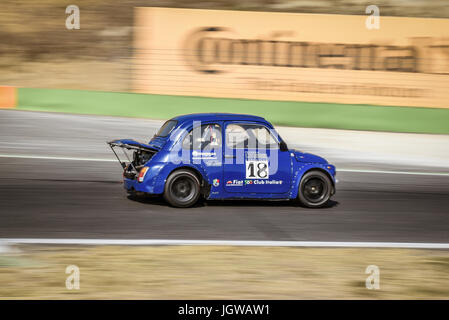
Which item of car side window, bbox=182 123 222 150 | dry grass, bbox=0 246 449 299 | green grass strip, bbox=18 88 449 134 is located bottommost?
dry grass, bbox=0 246 449 299

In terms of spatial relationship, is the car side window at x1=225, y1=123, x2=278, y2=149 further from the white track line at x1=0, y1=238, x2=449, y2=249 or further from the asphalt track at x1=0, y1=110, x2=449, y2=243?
the white track line at x1=0, y1=238, x2=449, y2=249

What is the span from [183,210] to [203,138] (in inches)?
45.0

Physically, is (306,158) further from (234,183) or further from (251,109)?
(251,109)

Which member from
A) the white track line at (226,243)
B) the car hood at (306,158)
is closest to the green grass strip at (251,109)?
the car hood at (306,158)

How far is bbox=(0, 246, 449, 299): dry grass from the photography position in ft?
18.7

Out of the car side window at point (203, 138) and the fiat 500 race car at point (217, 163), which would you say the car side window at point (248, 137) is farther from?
the car side window at point (203, 138)

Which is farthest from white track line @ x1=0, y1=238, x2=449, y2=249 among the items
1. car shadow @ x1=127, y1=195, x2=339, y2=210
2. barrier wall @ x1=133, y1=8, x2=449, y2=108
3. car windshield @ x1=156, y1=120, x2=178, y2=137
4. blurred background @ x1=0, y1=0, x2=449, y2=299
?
barrier wall @ x1=133, y1=8, x2=449, y2=108

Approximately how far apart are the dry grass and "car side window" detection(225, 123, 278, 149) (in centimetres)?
257

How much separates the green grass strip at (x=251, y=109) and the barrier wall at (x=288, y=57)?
1.07 m

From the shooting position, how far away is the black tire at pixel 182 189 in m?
9.32

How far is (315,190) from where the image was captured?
398 inches

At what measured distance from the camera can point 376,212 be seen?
1012cm

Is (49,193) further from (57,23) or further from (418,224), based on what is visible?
(57,23)

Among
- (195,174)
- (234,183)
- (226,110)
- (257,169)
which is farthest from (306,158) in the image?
(226,110)
